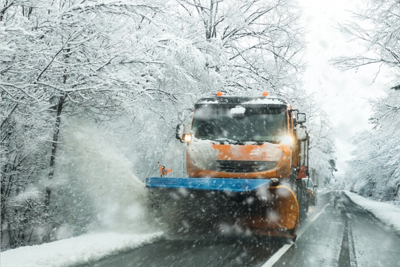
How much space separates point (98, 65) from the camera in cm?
590

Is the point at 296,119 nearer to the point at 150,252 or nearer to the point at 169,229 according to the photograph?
the point at 169,229

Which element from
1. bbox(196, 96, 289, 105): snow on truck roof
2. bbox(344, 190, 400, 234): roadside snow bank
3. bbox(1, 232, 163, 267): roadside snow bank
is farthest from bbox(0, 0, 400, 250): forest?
bbox(344, 190, 400, 234): roadside snow bank

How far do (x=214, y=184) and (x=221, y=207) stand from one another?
3.66 feet

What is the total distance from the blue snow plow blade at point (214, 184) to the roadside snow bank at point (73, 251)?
94 centimetres

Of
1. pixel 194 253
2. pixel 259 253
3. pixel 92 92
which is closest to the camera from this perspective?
pixel 194 253

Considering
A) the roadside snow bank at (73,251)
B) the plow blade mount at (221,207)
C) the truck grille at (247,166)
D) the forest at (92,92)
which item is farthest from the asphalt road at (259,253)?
the forest at (92,92)

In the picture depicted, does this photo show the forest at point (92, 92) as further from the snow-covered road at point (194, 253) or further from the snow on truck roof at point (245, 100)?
the snow-covered road at point (194, 253)

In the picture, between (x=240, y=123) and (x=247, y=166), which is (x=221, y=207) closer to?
(x=247, y=166)

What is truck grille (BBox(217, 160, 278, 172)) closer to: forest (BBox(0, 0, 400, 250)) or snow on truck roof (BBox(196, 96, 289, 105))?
snow on truck roof (BBox(196, 96, 289, 105))

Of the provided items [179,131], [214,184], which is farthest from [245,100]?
[214,184]

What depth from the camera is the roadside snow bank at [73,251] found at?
4.21 meters

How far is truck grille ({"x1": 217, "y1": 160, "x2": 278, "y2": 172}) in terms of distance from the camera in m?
6.82

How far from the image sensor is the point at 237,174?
22.4 feet

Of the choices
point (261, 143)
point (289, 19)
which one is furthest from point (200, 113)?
point (289, 19)
